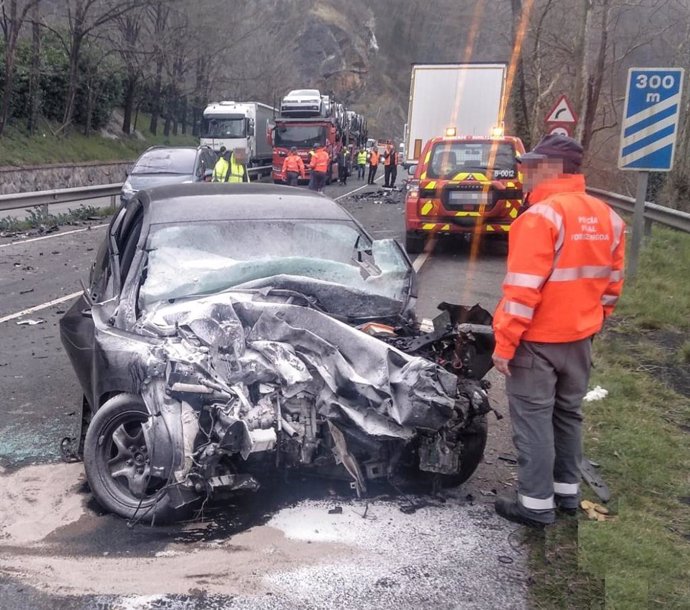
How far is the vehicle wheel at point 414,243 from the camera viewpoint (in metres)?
12.2

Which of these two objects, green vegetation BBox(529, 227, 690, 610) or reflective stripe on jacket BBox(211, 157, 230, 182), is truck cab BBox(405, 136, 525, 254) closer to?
reflective stripe on jacket BBox(211, 157, 230, 182)

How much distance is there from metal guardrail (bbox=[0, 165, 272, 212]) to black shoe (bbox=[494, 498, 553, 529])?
12.6 meters

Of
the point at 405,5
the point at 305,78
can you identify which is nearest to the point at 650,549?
the point at 305,78

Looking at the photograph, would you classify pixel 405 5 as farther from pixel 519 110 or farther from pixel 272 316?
pixel 272 316

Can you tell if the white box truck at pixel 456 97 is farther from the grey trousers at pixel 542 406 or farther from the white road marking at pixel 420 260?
the grey trousers at pixel 542 406

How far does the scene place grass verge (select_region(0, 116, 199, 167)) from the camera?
2502 centimetres

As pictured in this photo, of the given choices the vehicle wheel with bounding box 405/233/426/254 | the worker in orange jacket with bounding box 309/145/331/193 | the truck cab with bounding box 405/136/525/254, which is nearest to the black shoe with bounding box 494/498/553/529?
the truck cab with bounding box 405/136/525/254

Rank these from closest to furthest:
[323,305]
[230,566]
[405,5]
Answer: [230,566] → [323,305] → [405,5]

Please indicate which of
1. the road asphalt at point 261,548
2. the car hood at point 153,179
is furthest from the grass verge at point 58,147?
the road asphalt at point 261,548

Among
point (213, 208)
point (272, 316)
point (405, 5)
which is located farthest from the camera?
point (405, 5)

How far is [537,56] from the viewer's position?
28.0m

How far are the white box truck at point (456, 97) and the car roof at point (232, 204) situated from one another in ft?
41.5

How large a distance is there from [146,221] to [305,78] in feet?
253

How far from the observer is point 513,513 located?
381 cm
